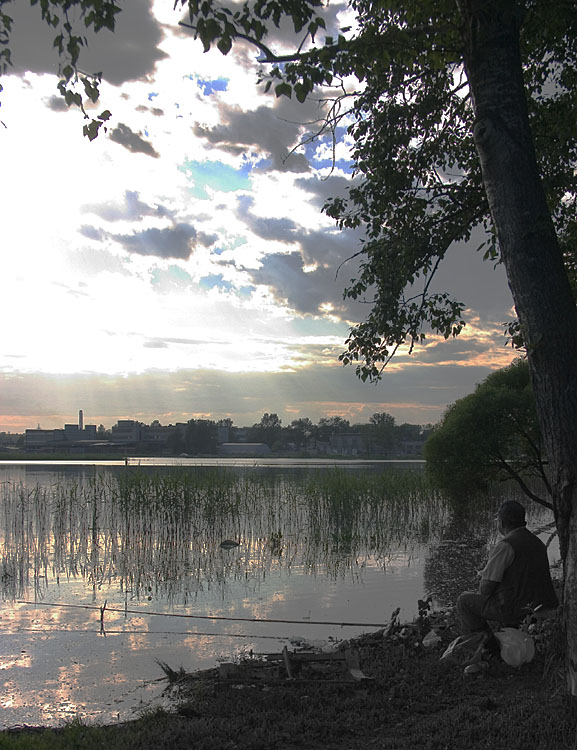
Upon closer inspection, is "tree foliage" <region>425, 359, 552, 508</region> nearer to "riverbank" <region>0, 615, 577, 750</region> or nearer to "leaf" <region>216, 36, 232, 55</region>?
"riverbank" <region>0, 615, 577, 750</region>

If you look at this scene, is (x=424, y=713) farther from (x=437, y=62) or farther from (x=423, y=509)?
(x=423, y=509)

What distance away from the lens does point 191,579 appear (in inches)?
506

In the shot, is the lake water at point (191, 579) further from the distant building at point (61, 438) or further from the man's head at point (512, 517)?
the distant building at point (61, 438)

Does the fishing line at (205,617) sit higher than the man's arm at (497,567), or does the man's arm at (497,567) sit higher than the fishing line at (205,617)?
the man's arm at (497,567)

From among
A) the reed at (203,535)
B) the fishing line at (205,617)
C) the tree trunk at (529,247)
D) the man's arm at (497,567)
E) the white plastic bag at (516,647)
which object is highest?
the tree trunk at (529,247)

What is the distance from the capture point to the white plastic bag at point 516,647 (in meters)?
6.02

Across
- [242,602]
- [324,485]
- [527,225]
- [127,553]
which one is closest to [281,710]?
[527,225]

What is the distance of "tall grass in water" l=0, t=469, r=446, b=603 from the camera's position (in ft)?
43.9

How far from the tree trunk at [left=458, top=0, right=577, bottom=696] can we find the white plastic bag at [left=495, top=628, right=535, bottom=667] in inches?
61.3

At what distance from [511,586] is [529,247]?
3.53 meters

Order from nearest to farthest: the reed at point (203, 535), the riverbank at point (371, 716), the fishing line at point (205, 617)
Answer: the riverbank at point (371, 716), the fishing line at point (205, 617), the reed at point (203, 535)

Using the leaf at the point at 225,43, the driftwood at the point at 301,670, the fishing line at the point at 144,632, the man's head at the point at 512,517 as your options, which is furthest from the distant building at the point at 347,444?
the leaf at the point at 225,43

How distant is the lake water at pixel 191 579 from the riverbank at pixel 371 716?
41.1 inches

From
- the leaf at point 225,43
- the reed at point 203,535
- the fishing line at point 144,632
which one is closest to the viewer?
the leaf at point 225,43
